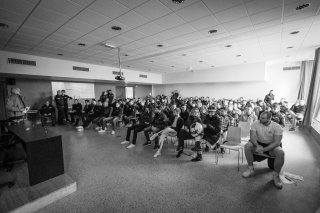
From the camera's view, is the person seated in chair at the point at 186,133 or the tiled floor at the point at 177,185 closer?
the tiled floor at the point at 177,185

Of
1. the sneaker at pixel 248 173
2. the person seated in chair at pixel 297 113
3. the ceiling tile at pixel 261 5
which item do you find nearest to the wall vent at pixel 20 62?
the ceiling tile at pixel 261 5

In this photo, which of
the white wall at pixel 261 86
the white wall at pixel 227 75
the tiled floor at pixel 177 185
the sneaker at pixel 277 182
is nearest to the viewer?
the tiled floor at pixel 177 185

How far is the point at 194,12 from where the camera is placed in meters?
3.07

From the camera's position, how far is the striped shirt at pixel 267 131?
271 centimetres

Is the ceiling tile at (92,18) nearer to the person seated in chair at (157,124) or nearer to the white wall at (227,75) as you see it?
the person seated in chair at (157,124)

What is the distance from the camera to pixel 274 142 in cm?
267

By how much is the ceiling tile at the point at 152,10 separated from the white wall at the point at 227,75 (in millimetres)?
7865

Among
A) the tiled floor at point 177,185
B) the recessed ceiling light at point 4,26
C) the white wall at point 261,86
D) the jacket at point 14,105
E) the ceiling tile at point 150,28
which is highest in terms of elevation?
the ceiling tile at point 150,28

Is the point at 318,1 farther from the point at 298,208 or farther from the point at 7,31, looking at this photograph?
the point at 7,31

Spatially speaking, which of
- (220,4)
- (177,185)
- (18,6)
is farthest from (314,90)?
(18,6)

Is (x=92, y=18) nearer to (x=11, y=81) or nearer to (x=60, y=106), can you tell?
(x=60, y=106)

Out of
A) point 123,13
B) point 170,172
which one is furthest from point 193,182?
point 123,13

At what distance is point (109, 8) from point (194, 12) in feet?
5.79

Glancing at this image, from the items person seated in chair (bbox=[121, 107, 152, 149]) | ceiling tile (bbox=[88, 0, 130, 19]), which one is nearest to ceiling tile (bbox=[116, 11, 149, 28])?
ceiling tile (bbox=[88, 0, 130, 19])
